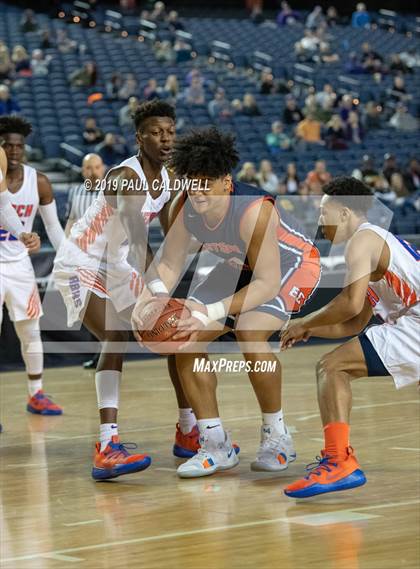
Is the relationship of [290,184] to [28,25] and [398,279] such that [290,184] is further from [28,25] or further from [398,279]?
[398,279]

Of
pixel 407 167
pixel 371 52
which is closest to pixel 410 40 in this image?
pixel 371 52

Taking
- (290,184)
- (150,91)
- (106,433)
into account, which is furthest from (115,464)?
(150,91)

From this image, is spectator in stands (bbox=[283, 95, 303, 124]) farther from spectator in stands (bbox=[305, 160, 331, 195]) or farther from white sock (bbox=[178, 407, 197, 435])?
white sock (bbox=[178, 407, 197, 435])

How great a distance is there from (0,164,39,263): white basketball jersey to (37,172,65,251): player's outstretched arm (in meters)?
0.04

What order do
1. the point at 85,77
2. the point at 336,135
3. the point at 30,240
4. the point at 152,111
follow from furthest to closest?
1. the point at 336,135
2. the point at 85,77
3. the point at 30,240
4. the point at 152,111

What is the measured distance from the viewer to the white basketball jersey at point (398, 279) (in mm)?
5090

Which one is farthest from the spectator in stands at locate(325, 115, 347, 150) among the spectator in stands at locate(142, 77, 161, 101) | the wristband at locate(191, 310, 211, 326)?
the wristband at locate(191, 310, 211, 326)

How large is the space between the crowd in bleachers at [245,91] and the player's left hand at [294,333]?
9.52m

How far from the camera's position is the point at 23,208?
7.31 metres

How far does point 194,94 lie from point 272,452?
14.5 meters

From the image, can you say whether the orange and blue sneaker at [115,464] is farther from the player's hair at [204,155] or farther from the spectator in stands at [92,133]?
the spectator in stands at [92,133]

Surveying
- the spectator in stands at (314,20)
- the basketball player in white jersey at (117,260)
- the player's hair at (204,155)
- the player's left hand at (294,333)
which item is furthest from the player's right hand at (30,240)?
the spectator in stands at (314,20)

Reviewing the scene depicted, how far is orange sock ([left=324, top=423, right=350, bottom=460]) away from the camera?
4.95 m

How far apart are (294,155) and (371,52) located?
8.09 meters
